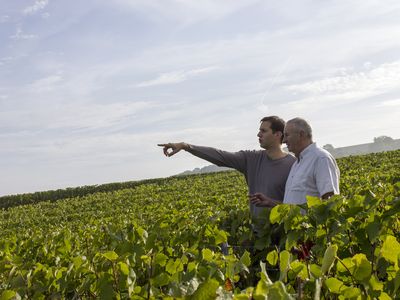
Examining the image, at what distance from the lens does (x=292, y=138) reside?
14.8ft

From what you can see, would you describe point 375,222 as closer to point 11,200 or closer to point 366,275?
point 366,275

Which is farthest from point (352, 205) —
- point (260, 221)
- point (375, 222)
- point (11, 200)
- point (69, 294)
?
point (11, 200)

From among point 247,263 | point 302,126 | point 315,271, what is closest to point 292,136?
point 302,126

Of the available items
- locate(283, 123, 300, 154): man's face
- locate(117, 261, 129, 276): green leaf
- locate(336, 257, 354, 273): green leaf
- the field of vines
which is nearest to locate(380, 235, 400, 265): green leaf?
the field of vines

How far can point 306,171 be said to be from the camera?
4.34 meters

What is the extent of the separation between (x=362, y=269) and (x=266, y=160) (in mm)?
3662

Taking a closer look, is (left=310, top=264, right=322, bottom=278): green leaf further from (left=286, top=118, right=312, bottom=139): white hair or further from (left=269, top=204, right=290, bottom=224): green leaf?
(left=286, top=118, right=312, bottom=139): white hair

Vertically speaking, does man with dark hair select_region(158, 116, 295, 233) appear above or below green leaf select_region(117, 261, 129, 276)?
above

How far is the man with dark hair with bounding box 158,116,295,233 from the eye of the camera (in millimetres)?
5016

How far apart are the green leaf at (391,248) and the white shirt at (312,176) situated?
2.56 metres

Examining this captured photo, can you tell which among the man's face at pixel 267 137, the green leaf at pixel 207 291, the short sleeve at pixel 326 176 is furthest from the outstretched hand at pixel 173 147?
the green leaf at pixel 207 291

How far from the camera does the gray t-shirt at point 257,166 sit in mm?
5008

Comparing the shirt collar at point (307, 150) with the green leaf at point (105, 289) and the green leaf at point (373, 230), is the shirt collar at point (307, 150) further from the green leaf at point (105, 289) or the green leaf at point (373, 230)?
the green leaf at point (105, 289)

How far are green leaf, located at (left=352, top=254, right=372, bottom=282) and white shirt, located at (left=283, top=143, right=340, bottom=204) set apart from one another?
2.66 m
